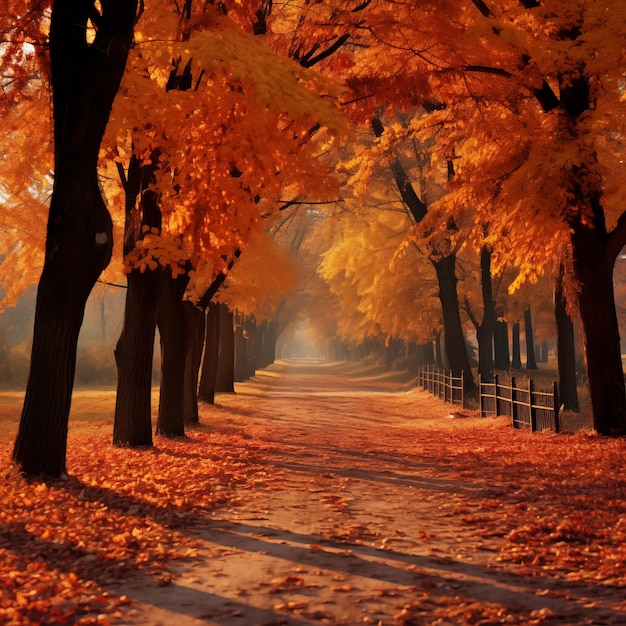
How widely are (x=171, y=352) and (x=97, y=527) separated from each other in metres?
8.92

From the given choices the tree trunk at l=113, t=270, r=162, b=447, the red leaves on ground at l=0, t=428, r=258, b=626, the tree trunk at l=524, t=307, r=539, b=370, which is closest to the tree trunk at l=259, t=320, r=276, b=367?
the tree trunk at l=524, t=307, r=539, b=370

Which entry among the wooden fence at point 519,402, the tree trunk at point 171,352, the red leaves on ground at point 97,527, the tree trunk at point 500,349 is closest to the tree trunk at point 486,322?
the wooden fence at point 519,402

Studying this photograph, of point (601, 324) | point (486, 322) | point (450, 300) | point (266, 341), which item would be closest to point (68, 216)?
point (601, 324)

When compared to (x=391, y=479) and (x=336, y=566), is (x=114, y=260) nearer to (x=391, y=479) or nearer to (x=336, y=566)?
(x=391, y=479)

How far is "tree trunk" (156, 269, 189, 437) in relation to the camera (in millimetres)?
15664

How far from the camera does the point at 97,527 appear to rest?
706 centimetres

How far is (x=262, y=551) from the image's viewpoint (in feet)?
21.3

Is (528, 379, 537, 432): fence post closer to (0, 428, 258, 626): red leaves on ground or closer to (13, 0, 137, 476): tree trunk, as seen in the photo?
(0, 428, 258, 626): red leaves on ground

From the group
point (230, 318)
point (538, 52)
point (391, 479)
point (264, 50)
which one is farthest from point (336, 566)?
point (230, 318)

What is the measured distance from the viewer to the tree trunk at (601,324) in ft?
46.1

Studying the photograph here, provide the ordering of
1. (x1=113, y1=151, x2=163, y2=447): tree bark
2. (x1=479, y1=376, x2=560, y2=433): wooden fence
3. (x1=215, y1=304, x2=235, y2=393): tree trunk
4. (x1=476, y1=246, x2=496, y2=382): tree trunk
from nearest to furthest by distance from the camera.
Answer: (x1=113, y1=151, x2=163, y2=447): tree bark
(x1=479, y1=376, x2=560, y2=433): wooden fence
(x1=476, y1=246, x2=496, y2=382): tree trunk
(x1=215, y1=304, x2=235, y2=393): tree trunk

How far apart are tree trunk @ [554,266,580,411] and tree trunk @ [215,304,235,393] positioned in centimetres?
1332

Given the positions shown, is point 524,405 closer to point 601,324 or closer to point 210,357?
point 601,324

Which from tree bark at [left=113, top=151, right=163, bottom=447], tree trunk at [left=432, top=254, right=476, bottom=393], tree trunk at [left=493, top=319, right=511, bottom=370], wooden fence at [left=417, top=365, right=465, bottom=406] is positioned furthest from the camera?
tree trunk at [left=493, top=319, right=511, bottom=370]
